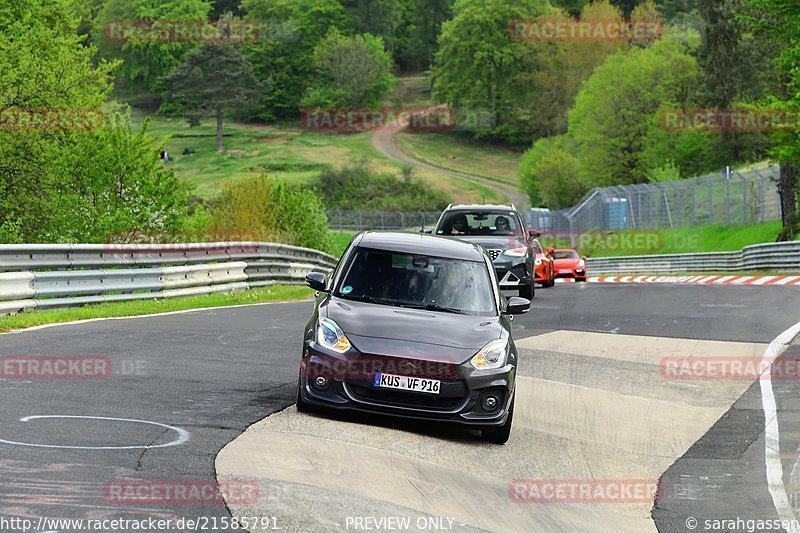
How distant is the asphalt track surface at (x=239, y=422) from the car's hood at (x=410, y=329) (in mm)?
630

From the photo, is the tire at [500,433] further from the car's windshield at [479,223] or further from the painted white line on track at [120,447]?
the car's windshield at [479,223]

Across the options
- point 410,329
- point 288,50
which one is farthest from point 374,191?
point 410,329

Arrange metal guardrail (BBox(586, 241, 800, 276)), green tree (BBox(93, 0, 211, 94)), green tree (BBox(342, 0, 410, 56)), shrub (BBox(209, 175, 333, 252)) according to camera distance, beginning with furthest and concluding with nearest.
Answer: green tree (BBox(342, 0, 410, 56))
green tree (BBox(93, 0, 211, 94))
shrub (BBox(209, 175, 333, 252))
metal guardrail (BBox(586, 241, 800, 276))

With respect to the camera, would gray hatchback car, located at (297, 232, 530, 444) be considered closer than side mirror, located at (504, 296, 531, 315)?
Yes

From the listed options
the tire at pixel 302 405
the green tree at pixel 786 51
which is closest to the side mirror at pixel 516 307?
the tire at pixel 302 405

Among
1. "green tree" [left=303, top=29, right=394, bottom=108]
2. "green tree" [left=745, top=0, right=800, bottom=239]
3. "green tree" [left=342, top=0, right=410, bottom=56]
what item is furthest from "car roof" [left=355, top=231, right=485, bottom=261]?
"green tree" [left=342, top=0, right=410, bottom=56]

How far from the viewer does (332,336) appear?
9625 mm

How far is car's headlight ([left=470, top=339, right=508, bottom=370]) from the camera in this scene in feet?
31.3

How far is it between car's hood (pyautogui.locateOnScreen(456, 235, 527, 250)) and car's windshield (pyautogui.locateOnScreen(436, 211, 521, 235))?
0.80 feet

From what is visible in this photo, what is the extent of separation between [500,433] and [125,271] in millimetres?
12225

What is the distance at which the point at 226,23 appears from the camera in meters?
153

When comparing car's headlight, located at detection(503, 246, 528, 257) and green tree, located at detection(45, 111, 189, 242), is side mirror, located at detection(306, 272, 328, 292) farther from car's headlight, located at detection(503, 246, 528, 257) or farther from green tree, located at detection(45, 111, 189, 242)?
green tree, located at detection(45, 111, 189, 242)

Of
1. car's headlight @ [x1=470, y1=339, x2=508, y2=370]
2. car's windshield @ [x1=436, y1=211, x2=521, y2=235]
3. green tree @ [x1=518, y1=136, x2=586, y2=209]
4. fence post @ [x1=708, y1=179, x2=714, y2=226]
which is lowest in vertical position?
green tree @ [x1=518, y1=136, x2=586, y2=209]

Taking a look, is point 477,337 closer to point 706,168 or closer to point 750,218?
point 750,218
